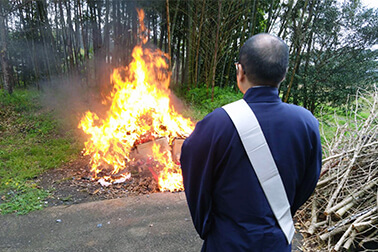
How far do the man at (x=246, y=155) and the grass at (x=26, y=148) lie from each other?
3090 mm

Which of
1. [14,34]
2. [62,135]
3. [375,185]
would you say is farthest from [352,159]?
[14,34]

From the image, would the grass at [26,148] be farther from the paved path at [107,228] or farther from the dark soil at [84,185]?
the paved path at [107,228]

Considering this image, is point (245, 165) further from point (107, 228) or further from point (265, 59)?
point (107, 228)

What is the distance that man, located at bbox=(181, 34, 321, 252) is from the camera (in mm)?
1045

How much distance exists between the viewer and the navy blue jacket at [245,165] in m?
1.05

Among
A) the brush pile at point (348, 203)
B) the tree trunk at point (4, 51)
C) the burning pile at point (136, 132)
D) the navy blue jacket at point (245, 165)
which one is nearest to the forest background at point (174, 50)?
the tree trunk at point (4, 51)

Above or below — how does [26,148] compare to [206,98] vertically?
below

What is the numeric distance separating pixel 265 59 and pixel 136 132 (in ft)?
13.3

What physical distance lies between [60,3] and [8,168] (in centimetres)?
544

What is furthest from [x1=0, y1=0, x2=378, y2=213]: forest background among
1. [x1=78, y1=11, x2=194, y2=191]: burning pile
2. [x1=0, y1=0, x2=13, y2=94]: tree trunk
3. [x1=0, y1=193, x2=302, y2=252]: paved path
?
[x1=0, y1=193, x2=302, y2=252]: paved path

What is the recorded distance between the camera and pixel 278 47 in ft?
3.41

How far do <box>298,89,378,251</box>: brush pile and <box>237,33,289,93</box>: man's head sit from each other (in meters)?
2.00

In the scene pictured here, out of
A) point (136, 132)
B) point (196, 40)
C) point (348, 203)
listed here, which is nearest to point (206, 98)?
point (196, 40)

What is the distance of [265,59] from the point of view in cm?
103
